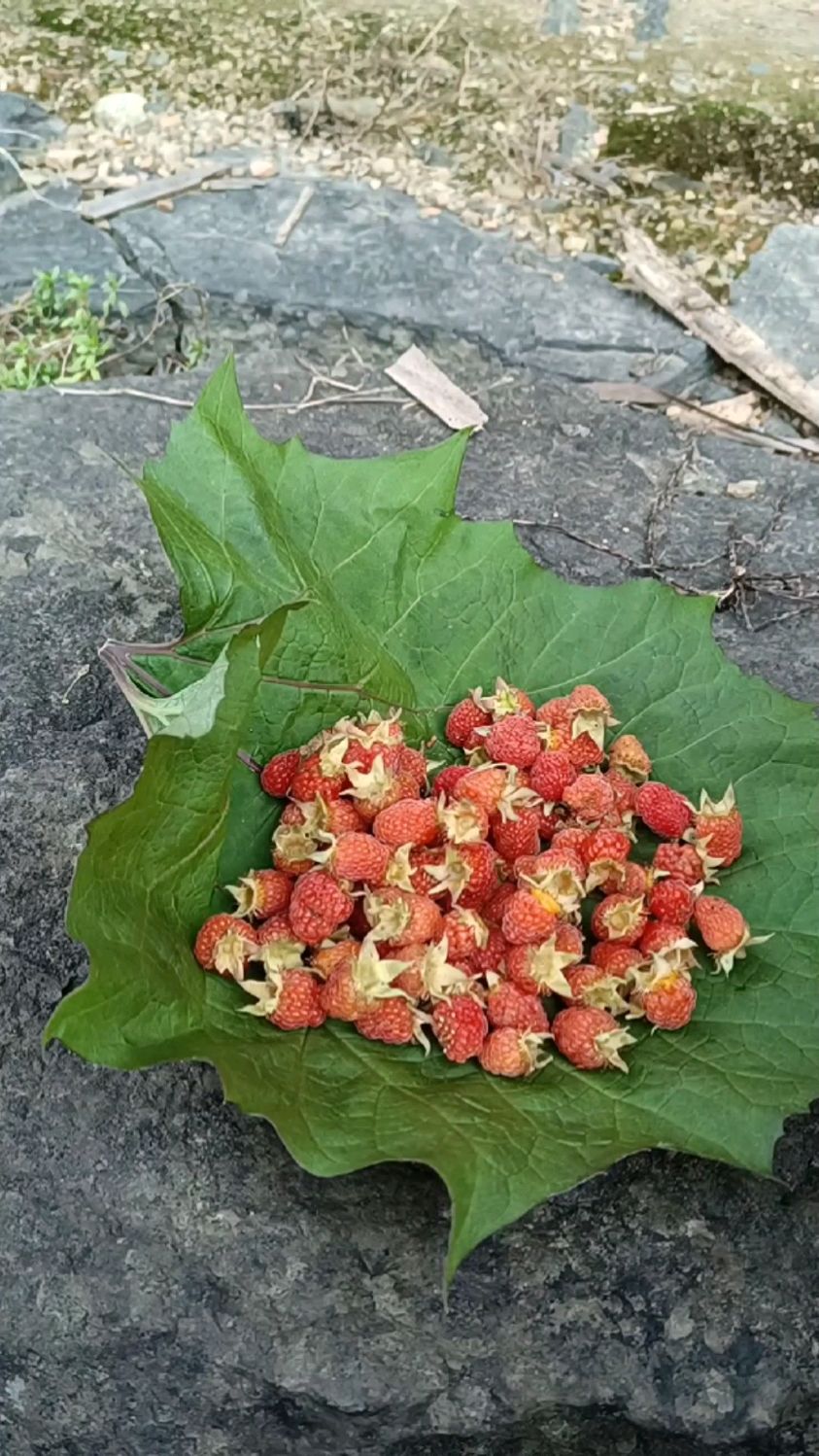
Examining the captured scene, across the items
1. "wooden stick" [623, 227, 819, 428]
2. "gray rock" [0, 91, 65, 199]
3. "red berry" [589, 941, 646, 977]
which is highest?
"red berry" [589, 941, 646, 977]

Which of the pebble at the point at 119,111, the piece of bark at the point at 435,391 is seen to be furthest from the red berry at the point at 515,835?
the pebble at the point at 119,111

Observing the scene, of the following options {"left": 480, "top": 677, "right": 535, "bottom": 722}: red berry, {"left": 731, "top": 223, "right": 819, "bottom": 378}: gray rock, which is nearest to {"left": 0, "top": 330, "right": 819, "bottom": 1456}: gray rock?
{"left": 480, "top": 677, "right": 535, "bottom": 722}: red berry

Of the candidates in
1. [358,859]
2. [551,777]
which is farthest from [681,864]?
[358,859]

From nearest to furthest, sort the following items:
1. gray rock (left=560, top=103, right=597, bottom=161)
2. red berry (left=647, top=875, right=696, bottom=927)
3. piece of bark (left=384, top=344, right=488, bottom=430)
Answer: red berry (left=647, top=875, right=696, bottom=927) < piece of bark (left=384, top=344, right=488, bottom=430) < gray rock (left=560, top=103, right=597, bottom=161)

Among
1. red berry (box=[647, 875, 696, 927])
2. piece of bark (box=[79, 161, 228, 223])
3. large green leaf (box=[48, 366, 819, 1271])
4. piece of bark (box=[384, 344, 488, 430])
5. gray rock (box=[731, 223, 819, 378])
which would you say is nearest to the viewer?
large green leaf (box=[48, 366, 819, 1271])

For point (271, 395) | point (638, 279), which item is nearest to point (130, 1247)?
point (271, 395)

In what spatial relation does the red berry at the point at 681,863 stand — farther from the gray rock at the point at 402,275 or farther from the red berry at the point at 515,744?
the gray rock at the point at 402,275

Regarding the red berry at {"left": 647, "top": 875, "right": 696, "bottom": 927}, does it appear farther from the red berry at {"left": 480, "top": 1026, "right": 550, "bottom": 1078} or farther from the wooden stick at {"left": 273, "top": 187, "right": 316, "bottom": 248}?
the wooden stick at {"left": 273, "top": 187, "right": 316, "bottom": 248}
